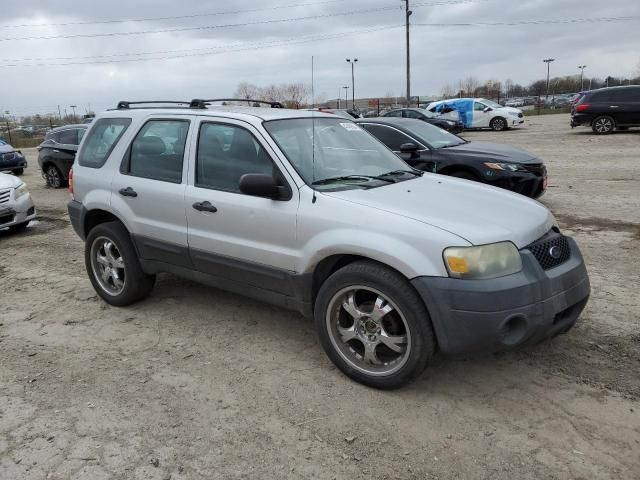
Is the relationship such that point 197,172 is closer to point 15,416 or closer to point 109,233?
point 109,233

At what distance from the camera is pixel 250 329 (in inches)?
175

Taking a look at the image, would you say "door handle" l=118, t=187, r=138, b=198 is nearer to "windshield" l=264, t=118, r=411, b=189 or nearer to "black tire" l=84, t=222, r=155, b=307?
"black tire" l=84, t=222, r=155, b=307

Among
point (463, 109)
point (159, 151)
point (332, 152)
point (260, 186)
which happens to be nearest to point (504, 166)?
point (332, 152)

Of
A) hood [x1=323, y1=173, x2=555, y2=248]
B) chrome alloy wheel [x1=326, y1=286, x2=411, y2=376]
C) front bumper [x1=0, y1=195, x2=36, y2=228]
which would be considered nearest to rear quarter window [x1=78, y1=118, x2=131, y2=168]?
hood [x1=323, y1=173, x2=555, y2=248]

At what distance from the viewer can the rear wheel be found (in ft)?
45.9

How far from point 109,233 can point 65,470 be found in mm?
2459

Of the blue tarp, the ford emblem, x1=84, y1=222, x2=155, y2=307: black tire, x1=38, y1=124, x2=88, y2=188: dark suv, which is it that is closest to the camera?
the ford emblem

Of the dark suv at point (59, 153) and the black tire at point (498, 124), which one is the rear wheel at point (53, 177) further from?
the black tire at point (498, 124)

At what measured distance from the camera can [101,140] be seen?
16.7 ft

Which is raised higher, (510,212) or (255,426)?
(510,212)

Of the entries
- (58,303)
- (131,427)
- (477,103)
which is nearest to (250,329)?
(131,427)

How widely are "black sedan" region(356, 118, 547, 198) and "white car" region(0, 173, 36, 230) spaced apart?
5.73 metres

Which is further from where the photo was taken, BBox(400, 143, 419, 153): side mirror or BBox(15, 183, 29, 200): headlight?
BBox(15, 183, 29, 200): headlight

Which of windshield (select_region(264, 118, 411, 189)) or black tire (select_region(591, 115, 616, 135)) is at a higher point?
windshield (select_region(264, 118, 411, 189))
